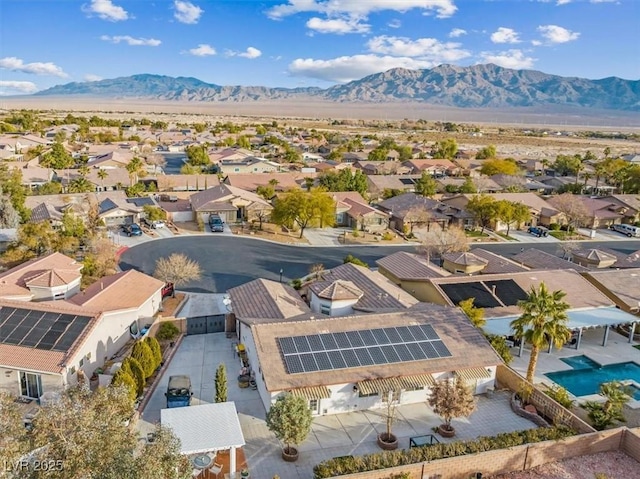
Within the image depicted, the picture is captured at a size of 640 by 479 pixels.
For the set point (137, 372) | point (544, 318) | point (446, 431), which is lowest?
point (446, 431)

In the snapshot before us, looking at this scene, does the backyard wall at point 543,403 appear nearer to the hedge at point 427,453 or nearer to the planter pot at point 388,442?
the hedge at point 427,453

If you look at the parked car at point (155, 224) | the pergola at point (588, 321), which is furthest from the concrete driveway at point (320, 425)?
the parked car at point (155, 224)

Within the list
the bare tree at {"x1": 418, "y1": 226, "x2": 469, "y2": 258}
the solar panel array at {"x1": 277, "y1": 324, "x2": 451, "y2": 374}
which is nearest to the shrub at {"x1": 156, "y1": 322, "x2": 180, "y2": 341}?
the solar panel array at {"x1": 277, "y1": 324, "x2": 451, "y2": 374}

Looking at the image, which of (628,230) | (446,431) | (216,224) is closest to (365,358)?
(446,431)

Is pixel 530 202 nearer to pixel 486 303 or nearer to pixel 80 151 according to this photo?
pixel 486 303

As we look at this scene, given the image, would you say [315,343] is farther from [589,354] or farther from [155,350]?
[589,354]

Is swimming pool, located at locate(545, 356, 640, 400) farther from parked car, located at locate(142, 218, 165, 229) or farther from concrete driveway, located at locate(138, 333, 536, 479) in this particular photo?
parked car, located at locate(142, 218, 165, 229)
